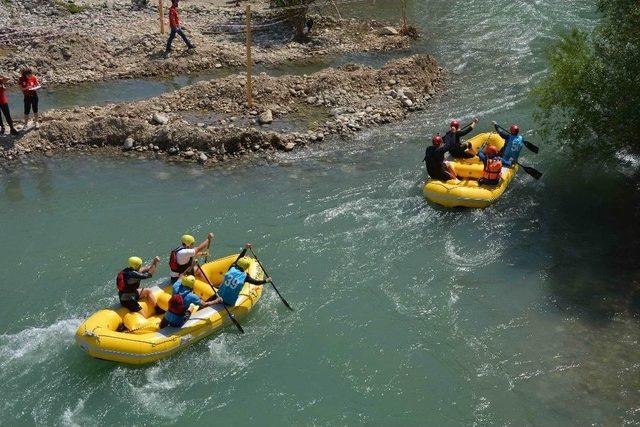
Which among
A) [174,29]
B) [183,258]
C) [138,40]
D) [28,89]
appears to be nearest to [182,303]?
[183,258]

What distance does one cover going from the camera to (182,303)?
35.7 feet

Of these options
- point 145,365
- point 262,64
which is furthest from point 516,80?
point 145,365

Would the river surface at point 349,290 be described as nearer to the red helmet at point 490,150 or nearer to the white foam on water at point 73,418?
the white foam on water at point 73,418

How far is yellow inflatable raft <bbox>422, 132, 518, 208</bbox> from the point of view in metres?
14.2

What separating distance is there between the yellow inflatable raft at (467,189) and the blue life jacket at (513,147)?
0.95 feet

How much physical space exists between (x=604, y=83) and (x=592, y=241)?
10.4ft

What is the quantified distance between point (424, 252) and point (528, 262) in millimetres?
1975

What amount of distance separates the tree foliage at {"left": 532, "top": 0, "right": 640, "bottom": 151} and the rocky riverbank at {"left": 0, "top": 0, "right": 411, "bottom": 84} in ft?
31.9

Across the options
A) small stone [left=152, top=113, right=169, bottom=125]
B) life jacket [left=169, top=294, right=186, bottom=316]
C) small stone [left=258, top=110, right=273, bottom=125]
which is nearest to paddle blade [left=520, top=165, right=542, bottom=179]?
small stone [left=258, top=110, right=273, bottom=125]

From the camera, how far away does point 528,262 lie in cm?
1284

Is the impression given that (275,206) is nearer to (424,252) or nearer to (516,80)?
(424,252)

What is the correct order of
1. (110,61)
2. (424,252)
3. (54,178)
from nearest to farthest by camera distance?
(424,252) < (54,178) < (110,61)

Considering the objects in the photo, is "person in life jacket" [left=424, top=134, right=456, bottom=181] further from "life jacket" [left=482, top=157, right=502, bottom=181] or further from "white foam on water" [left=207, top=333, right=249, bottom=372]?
"white foam on water" [left=207, top=333, right=249, bottom=372]

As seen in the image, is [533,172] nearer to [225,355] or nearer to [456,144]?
[456,144]
